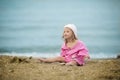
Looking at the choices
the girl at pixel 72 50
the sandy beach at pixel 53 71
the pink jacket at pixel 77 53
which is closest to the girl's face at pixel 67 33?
the girl at pixel 72 50

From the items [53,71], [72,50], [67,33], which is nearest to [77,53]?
[72,50]

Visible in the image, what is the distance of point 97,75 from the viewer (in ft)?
14.3

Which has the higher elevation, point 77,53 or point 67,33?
point 67,33

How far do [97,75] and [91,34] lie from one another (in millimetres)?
5585

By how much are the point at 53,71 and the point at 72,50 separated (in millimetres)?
759

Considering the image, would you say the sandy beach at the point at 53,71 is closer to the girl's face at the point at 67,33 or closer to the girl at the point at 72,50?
the girl at the point at 72,50

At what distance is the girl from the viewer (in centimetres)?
524

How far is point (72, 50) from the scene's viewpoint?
5.32 metres

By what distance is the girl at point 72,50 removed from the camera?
17.2 feet

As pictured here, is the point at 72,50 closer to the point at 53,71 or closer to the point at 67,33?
the point at 67,33

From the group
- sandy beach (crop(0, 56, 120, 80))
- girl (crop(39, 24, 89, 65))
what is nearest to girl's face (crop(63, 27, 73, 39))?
girl (crop(39, 24, 89, 65))

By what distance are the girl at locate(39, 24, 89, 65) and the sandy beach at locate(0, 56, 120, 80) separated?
0.47 ft

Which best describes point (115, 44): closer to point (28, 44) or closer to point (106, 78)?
point (28, 44)

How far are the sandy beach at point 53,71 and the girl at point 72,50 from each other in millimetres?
142
